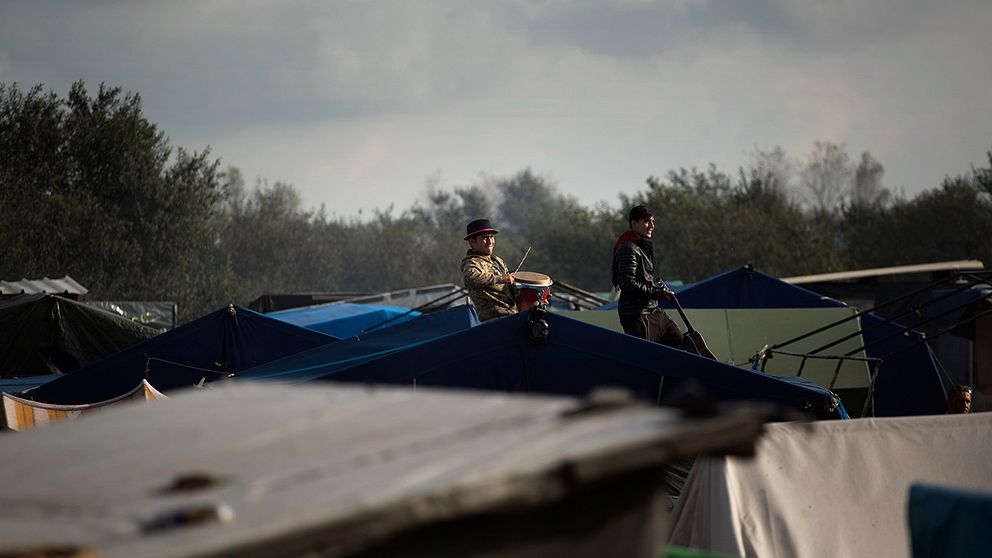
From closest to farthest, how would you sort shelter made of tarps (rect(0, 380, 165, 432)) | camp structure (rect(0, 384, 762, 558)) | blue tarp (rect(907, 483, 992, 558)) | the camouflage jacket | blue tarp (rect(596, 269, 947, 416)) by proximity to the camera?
1. camp structure (rect(0, 384, 762, 558))
2. blue tarp (rect(907, 483, 992, 558))
3. shelter made of tarps (rect(0, 380, 165, 432))
4. the camouflage jacket
5. blue tarp (rect(596, 269, 947, 416))

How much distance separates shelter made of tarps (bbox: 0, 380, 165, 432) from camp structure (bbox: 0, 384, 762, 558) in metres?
7.41

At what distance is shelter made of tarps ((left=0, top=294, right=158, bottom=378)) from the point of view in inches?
697

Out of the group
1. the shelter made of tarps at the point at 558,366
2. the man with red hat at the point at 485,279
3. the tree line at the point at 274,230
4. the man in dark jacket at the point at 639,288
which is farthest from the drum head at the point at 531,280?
the tree line at the point at 274,230

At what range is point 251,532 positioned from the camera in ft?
5.90

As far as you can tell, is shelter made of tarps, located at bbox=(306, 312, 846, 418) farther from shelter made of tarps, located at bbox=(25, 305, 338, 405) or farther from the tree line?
the tree line

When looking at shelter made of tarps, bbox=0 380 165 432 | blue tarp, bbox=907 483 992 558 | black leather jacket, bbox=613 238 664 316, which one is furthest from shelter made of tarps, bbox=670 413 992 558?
shelter made of tarps, bbox=0 380 165 432

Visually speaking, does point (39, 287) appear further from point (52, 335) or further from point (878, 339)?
point (878, 339)

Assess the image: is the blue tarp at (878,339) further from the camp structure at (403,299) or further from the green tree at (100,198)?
the green tree at (100,198)

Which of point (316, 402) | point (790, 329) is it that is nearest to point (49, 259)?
point (790, 329)

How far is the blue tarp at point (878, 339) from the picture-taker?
14.3 metres

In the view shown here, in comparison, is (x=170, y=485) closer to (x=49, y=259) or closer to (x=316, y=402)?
(x=316, y=402)

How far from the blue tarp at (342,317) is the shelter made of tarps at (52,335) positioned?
97.2 inches

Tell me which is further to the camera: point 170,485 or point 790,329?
point 790,329

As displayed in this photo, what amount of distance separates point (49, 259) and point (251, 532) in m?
42.1
